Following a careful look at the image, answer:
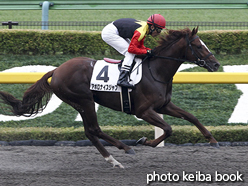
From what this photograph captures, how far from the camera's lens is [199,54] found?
14.2 feet

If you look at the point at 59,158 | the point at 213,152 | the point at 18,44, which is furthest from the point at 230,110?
the point at 18,44

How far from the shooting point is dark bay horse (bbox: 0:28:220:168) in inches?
170

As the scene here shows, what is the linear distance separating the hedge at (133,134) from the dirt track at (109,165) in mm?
239

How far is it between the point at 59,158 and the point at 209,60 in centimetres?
219

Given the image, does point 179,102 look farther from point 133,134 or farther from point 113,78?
point 113,78

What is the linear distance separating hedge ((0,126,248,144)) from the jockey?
135 centimetres

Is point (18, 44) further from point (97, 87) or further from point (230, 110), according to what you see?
point (230, 110)

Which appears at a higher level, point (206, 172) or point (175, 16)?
point (175, 16)

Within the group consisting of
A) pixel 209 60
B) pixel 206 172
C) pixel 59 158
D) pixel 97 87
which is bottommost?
pixel 59 158

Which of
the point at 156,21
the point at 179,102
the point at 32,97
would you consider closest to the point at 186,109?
the point at 179,102

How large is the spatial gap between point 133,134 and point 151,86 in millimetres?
1339

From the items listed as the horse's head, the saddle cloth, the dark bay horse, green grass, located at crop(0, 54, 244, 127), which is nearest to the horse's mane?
the dark bay horse

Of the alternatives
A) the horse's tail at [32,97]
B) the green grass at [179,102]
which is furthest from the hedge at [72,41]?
the horse's tail at [32,97]

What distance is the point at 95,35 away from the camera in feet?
24.8
